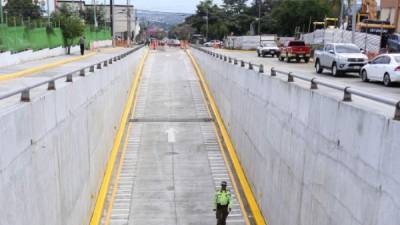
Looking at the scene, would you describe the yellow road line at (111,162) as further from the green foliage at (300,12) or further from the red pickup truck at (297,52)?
the green foliage at (300,12)

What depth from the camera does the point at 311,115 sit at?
10805 millimetres

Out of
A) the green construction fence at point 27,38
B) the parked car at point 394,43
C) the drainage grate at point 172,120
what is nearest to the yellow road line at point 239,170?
the drainage grate at point 172,120

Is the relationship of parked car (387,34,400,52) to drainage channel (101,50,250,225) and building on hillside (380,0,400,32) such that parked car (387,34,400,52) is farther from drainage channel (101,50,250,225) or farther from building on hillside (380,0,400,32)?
drainage channel (101,50,250,225)

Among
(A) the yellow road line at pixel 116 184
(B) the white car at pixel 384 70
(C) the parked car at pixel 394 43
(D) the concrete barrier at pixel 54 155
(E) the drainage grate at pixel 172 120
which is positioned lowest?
(A) the yellow road line at pixel 116 184

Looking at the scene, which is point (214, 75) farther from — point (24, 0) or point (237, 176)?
point (24, 0)

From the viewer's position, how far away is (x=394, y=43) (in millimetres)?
39531

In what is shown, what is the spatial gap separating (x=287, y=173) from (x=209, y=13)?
125m

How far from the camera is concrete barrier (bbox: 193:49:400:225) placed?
7.10 meters

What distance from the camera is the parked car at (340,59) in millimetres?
25359

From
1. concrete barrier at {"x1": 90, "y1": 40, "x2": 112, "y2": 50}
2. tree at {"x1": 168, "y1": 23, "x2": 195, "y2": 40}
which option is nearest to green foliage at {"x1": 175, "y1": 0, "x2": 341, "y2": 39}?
tree at {"x1": 168, "y1": 23, "x2": 195, "y2": 40}

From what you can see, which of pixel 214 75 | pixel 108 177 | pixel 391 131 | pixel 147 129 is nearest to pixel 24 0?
pixel 214 75

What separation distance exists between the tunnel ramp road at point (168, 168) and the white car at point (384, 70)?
7.87m

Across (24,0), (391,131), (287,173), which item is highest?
(24,0)

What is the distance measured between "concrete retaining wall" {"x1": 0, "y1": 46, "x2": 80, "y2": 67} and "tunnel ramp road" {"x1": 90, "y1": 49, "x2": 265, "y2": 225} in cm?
741
